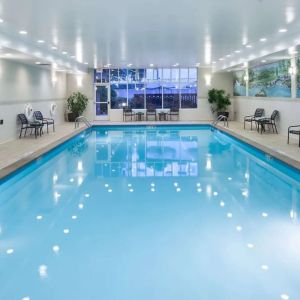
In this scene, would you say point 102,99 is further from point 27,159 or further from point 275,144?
point 27,159

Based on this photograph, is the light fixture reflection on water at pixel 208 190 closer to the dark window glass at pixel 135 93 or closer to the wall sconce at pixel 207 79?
the wall sconce at pixel 207 79

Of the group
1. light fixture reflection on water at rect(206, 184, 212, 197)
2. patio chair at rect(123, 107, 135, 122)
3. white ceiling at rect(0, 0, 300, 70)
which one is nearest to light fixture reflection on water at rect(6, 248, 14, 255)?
light fixture reflection on water at rect(206, 184, 212, 197)

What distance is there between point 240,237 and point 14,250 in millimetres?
2560

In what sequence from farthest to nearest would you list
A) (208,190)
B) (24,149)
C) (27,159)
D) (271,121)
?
(271,121) → (24,149) → (27,159) → (208,190)

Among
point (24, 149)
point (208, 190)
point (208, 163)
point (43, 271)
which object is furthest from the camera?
point (24, 149)

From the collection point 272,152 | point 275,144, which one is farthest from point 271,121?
point 272,152

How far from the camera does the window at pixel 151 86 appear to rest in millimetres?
21219

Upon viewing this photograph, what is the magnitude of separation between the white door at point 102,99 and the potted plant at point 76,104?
1130 mm

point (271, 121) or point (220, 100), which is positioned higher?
point (220, 100)

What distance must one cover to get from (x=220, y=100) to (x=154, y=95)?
12.0 ft

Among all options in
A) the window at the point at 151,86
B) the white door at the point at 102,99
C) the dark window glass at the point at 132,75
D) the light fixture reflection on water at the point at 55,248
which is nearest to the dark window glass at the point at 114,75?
the window at the point at 151,86

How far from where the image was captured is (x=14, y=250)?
14.5 feet

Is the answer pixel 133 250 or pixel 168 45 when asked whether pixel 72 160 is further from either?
pixel 133 250

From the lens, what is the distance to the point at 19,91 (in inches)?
519
